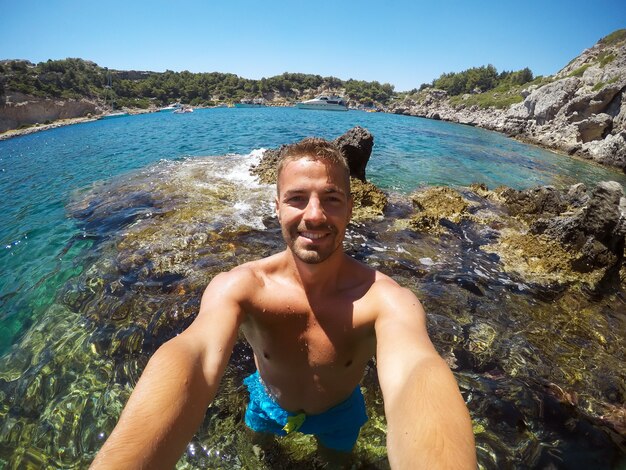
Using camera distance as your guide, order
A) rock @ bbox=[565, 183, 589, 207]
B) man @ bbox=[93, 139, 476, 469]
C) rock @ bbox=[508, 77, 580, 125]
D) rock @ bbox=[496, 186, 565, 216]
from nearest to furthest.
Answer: man @ bbox=[93, 139, 476, 469] → rock @ bbox=[565, 183, 589, 207] → rock @ bbox=[496, 186, 565, 216] → rock @ bbox=[508, 77, 580, 125]

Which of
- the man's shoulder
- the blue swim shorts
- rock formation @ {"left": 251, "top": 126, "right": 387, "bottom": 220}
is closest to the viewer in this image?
the man's shoulder

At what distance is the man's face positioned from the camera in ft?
7.72

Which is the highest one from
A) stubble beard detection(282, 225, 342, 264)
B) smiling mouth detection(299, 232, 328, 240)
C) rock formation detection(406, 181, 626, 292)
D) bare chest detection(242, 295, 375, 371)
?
smiling mouth detection(299, 232, 328, 240)

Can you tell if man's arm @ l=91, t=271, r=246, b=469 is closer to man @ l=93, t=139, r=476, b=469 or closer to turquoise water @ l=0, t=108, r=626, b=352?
man @ l=93, t=139, r=476, b=469

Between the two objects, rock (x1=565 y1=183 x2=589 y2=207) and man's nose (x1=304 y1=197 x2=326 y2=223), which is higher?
man's nose (x1=304 y1=197 x2=326 y2=223)

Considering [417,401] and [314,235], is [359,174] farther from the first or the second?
[417,401]

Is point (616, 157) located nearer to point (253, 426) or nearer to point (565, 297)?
point (565, 297)

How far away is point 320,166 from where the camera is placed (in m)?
2.43

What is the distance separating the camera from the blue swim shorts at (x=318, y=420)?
2.76m

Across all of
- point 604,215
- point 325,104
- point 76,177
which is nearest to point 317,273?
point 604,215

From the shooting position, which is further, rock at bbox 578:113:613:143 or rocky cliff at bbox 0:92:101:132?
rocky cliff at bbox 0:92:101:132

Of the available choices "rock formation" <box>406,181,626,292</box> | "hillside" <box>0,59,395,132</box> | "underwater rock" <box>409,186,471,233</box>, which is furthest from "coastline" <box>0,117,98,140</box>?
"rock formation" <box>406,181,626,292</box>

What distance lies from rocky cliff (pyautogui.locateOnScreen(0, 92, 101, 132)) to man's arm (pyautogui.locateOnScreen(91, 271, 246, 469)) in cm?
6436

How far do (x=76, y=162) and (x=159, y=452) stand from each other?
23.6 metres
